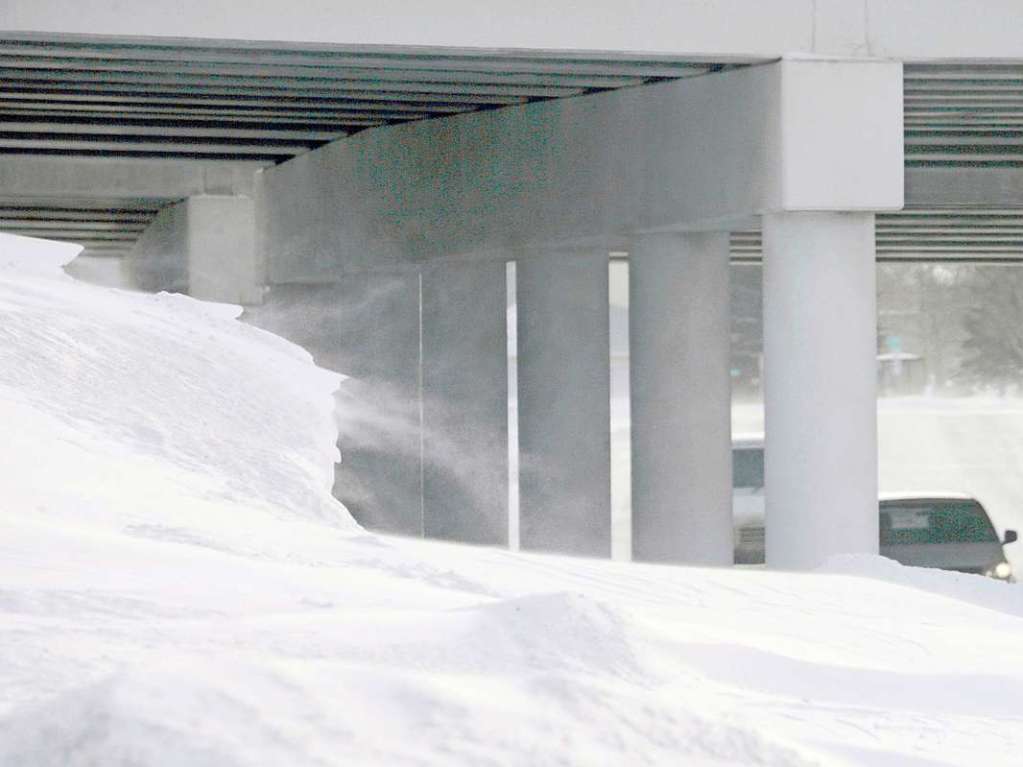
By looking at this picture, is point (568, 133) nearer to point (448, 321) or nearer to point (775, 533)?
point (775, 533)

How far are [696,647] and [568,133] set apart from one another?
1097 centimetres

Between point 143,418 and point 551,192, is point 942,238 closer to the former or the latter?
point 551,192

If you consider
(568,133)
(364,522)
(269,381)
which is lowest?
(364,522)

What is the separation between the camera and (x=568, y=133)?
15.6m

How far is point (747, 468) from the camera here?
22.1 metres

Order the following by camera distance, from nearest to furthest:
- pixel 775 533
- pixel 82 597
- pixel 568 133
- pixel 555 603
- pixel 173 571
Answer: pixel 555 603 < pixel 82 597 < pixel 173 571 < pixel 775 533 < pixel 568 133

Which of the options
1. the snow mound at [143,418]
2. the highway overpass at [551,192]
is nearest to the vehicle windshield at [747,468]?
the highway overpass at [551,192]

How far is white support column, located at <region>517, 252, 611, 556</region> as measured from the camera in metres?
19.1

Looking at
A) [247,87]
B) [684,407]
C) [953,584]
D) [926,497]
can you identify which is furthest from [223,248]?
[953,584]

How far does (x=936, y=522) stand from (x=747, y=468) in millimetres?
4747

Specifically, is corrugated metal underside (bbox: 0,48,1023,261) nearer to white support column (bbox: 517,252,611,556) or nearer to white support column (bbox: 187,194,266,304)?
white support column (bbox: 517,252,611,556)

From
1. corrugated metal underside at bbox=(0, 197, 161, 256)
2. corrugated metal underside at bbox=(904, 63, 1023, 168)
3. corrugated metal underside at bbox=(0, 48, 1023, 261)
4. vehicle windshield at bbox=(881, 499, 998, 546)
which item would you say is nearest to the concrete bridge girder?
corrugated metal underside at bbox=(0, 48, 1023, 261)

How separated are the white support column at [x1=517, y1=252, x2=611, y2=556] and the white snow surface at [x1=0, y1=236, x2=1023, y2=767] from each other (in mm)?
10298

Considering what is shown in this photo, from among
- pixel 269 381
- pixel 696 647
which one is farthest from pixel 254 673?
pixel 269 381
